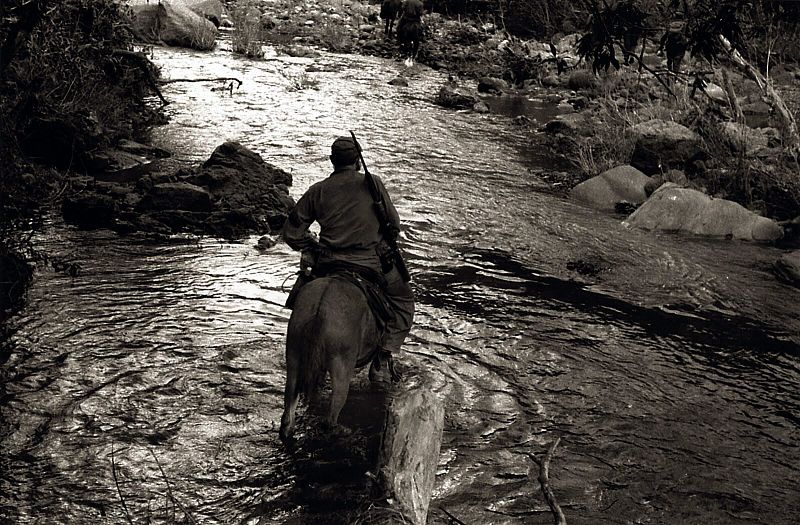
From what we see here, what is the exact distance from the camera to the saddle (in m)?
6.93

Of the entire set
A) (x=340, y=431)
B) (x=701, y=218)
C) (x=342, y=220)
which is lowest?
(x=340, y=431)

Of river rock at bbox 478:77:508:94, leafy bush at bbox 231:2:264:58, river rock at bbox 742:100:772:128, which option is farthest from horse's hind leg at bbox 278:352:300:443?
leafy bush at bbox 231:2:264:58

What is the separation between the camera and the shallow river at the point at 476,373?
6.04m

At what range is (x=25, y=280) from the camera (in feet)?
29.5

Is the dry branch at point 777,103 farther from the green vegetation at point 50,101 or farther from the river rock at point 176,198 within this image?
the green vegetation at point 50,101

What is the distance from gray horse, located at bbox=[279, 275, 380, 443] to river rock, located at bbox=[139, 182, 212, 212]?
226 inches

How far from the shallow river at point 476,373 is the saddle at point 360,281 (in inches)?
36.2

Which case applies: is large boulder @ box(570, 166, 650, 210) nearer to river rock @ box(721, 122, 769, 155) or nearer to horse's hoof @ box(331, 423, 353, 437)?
river rock @ box(721, 122, 769, 155)

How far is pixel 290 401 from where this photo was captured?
20.9 feet

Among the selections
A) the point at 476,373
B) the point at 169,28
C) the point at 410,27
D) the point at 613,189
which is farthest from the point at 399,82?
the point at 476,373

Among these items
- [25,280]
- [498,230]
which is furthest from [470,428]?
[498,230]

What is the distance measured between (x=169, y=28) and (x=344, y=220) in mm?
21244

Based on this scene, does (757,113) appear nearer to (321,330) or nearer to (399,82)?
(399,82)

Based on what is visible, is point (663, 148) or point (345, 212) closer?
point (345, 212)
